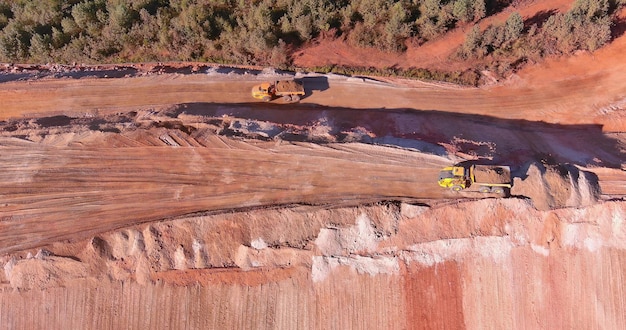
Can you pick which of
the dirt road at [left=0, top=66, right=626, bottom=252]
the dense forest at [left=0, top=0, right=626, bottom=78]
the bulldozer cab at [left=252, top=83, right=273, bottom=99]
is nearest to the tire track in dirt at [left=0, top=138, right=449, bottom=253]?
the dirt road at [left=0, top=66, right=626, bottom=252]

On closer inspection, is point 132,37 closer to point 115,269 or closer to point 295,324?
point 115,269

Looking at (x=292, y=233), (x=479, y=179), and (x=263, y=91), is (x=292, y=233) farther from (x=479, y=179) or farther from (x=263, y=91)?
(x=263, y=91)

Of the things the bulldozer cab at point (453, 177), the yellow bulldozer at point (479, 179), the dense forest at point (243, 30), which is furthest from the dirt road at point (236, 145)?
the dense forest at point (243, 30)

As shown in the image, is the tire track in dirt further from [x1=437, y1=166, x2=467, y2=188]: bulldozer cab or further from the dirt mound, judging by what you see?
the dirt mound

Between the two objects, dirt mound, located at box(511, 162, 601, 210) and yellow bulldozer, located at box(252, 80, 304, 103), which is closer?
dirt mound, located at box(511, 162, 601, 210)

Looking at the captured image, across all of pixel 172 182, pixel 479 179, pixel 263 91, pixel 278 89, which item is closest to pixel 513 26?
pixel 479 179
